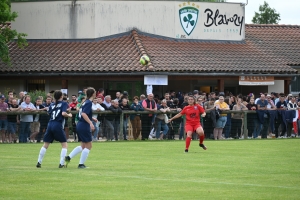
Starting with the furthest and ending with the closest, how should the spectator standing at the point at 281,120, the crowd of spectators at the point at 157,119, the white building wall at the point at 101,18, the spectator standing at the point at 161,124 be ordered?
the white building wall at the point at 101,18
the spectator standing at the point at 281,120
the spectator standing at the point at 161,124
the crowd of spectators at the point at 157,119

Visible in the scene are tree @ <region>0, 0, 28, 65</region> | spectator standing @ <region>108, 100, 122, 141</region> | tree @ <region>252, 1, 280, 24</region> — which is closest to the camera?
spectator standing @ <region>108, 100, 122, 141</region>

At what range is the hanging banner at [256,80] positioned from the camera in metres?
39.0

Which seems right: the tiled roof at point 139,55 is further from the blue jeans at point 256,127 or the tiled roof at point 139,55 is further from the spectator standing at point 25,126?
the spectator standing at point 25,126

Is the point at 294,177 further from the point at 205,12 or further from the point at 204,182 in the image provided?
the point at 205,12

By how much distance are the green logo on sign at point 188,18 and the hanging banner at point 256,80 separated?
4098 mm

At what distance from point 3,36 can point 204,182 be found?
2269 centimetres

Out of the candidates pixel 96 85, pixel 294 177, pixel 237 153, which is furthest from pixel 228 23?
pixel 294 177

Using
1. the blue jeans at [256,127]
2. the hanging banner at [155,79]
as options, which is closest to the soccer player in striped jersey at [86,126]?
the blue jeans at [256,127]

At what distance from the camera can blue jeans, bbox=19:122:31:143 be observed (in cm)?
2792

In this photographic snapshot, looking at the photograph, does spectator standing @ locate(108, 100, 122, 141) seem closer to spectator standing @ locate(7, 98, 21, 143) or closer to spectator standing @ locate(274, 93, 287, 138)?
spectator standing @ locate(7, 98, 21, 143)

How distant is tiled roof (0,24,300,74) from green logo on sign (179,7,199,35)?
78 centimetres

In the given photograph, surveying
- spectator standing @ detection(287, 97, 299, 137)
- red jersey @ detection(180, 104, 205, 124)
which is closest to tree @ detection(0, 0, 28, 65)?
spectator standing @ detection(287, 97, 299, 137)

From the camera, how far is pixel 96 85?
3925 centimetres

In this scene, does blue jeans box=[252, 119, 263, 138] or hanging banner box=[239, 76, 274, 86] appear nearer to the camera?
blue jeans box=[252, 119, 263, 138]
